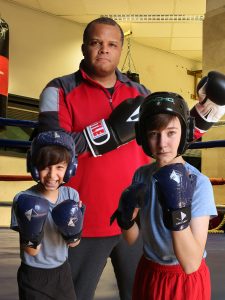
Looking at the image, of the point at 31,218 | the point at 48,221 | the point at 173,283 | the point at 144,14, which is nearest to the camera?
the point at 173,283

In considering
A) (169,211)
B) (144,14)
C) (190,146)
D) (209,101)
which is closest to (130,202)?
(169,211)

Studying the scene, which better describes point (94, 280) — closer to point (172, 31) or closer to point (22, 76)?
point (22, 76)

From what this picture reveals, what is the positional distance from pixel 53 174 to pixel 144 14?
226 inches

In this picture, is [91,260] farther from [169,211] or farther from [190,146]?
[190,146]

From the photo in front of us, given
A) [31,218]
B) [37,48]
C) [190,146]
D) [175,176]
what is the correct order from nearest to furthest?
[175,176] → [31,218] → [190,146] → [37,48]

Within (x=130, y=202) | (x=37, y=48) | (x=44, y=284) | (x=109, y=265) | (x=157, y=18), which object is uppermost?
(x=157, y=18)

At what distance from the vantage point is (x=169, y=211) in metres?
0.86

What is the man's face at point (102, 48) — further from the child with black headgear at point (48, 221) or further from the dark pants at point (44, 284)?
the dark pants at point (44, 284)

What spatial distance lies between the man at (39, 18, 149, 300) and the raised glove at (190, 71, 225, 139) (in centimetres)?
18

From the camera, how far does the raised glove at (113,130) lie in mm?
1274

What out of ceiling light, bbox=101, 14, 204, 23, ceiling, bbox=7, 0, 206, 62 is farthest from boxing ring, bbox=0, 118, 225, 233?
ceiling light, bbox=101, 14, 204, 23

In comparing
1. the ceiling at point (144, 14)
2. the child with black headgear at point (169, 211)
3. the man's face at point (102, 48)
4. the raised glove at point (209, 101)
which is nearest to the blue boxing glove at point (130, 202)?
the child with black headgear at point (169, 211)

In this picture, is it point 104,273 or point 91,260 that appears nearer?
point 91,260

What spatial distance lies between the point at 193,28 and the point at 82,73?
19.8 ft
